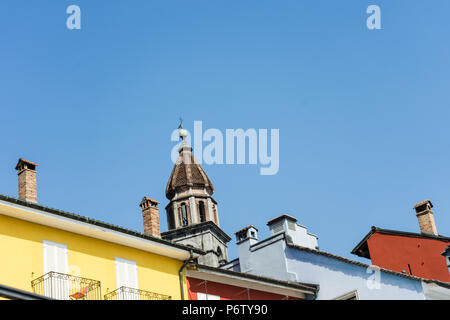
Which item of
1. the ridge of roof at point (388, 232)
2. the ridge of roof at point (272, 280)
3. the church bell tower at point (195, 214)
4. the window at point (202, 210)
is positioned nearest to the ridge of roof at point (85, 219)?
the ridge of roof at point (272, 280)

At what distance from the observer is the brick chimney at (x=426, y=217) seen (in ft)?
121

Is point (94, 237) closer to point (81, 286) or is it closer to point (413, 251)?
point (81, 286)

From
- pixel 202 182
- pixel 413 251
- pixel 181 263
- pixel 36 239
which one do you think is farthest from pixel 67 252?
pixel 202 182

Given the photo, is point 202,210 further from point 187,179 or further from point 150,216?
point 150,216

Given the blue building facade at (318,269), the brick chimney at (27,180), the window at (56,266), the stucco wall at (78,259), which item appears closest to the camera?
the stucco wall at (78,259)

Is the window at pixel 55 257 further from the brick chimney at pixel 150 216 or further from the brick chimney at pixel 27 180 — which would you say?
the brick chimney at pixel 150 216

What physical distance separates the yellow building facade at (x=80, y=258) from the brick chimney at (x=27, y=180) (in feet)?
4.79

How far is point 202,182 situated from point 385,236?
1365 inches

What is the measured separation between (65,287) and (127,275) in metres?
2.52

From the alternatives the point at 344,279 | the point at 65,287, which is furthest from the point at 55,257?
the point at 344,279

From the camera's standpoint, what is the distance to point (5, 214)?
2092 centimetres

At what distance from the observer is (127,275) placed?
76.6ft

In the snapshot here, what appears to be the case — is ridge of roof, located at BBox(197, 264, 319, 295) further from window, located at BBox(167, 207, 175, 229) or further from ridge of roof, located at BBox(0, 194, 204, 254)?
window, located at BBox(167, 207, 175, 229)
